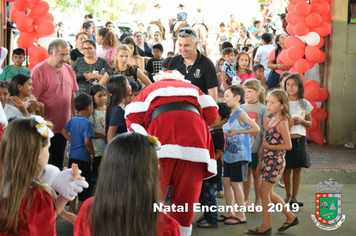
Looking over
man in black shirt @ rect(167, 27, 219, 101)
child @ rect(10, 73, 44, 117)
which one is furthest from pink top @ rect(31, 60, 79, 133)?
man in black shirt @ rect(167, 27, 219, 101)

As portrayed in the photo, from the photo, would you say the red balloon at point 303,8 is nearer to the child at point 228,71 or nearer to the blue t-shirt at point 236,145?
the child at point 228,71

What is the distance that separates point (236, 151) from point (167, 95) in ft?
5.13

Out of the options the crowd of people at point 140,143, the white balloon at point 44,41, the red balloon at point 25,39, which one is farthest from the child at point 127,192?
the red balloon at point 25,39

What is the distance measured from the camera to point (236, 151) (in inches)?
189

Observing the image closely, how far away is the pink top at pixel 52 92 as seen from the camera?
5.25m

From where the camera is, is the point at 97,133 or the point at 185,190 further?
the point at 97,133

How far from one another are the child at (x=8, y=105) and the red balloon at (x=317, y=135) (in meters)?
4.78

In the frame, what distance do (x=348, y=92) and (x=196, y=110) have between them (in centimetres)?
517

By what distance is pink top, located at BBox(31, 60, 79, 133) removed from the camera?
17.2 ft

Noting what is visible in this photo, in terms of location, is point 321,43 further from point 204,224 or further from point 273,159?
point 204,224

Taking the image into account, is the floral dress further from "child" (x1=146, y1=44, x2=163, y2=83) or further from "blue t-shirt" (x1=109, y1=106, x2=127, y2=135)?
"child" (x1=146, y1=44, x2=163, y2=83)

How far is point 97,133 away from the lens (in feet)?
16.2

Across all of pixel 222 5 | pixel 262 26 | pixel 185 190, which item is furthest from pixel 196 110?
pixel 222 5

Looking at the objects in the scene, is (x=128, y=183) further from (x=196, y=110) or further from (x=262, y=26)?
(x=262, y=26)
